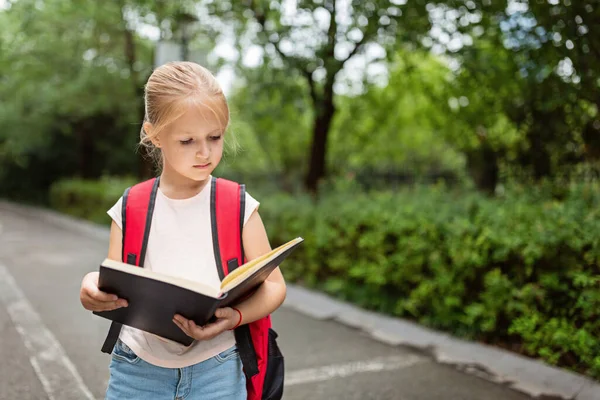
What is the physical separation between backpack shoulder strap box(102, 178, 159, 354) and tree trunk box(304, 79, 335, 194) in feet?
27.9

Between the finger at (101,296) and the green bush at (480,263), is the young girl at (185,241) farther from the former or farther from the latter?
the green bush at (480,263)

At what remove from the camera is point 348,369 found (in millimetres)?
4926

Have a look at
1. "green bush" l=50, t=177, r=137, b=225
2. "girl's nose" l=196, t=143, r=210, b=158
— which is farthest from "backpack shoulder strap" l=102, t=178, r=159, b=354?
"green bush" l=50, t=177, r=137, b=225

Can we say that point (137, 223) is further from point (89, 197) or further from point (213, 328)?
point (89, 197)

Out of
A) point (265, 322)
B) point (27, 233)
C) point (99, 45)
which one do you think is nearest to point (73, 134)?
point (99, 45)

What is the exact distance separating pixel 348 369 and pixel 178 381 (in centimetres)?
316

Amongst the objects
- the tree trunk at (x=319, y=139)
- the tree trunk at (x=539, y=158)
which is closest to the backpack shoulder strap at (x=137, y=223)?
the tree trunk at (x=539, y=158)

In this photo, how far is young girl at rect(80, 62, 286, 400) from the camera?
1.84m

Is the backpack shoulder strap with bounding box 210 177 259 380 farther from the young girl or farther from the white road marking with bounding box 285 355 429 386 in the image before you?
the white road marking with bounding box 285 355 429 386

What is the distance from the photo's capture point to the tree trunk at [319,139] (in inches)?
413

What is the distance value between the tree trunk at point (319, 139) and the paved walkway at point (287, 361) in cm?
437

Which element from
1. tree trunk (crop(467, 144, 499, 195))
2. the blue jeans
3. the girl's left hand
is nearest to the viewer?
the girl's left hand

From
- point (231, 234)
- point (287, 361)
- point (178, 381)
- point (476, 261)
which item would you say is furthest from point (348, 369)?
point (231, 234)

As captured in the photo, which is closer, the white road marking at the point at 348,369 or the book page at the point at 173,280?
the book page at the point at 173,280
